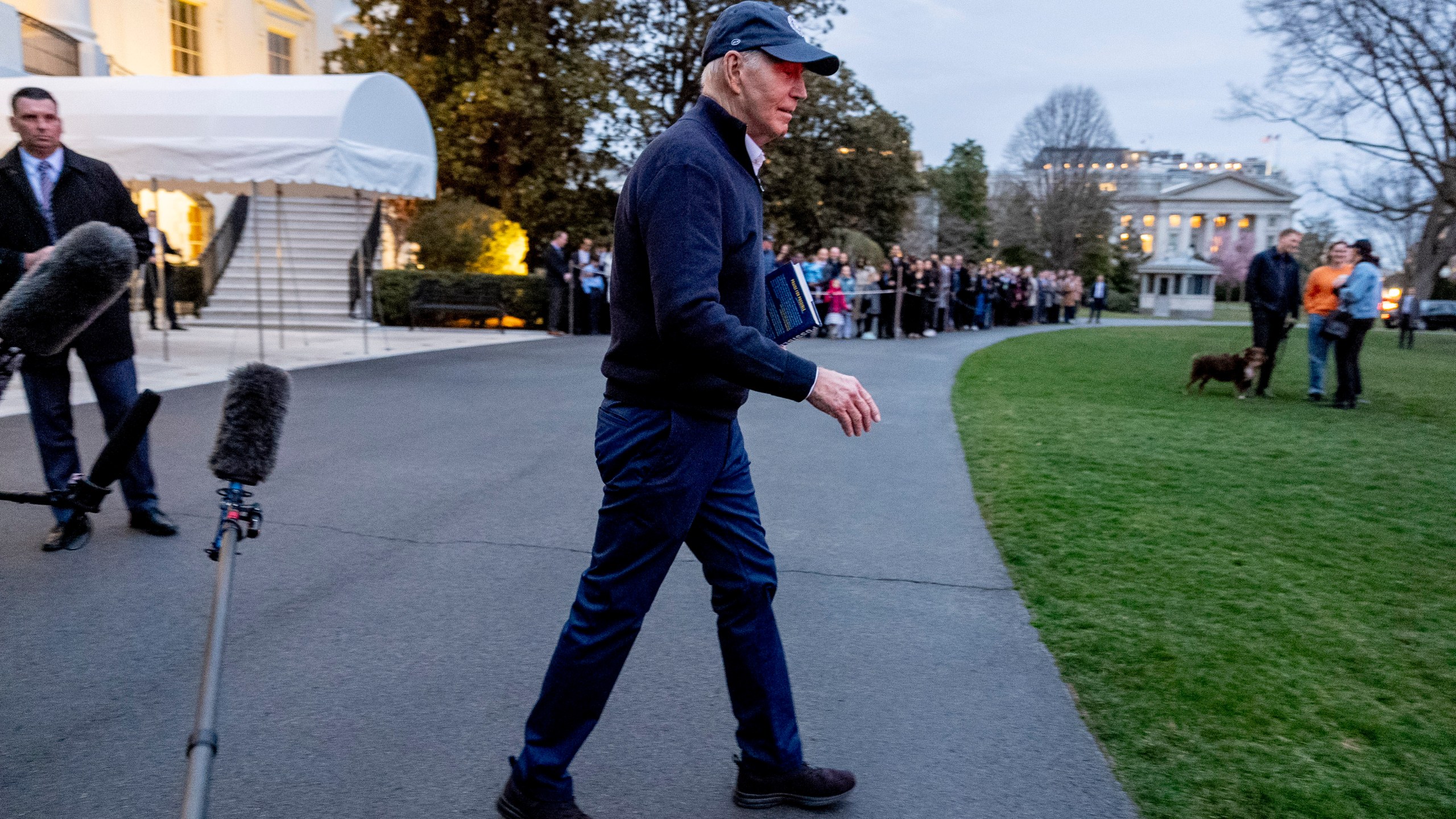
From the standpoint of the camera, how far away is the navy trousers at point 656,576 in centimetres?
250

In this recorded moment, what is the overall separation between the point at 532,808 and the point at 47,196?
4.27 metres

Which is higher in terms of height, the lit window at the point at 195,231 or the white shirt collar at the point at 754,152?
the lit window at the point at 195,231

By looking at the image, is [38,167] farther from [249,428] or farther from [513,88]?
[513,88]

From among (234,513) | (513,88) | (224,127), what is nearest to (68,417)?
(234,513)

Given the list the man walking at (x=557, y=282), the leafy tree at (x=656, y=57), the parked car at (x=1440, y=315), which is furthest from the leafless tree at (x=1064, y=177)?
the man walking at (x=557, y=282)

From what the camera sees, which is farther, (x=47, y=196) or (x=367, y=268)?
(x=367, y=268)

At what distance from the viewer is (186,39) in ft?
82.2

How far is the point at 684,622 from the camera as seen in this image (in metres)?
4.31

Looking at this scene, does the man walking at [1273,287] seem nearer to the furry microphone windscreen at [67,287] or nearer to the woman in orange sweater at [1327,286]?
the woman in orange sweater at [1327,286]

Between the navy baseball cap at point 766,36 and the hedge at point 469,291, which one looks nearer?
the navy baseball cap at point 766,36

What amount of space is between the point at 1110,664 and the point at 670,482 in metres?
2.22

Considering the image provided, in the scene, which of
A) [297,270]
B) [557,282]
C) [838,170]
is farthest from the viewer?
[838,170]

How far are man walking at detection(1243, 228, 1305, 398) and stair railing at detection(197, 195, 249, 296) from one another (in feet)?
60.2

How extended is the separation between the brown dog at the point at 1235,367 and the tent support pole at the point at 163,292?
12.9 meters
